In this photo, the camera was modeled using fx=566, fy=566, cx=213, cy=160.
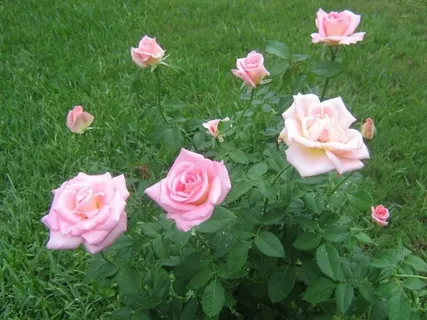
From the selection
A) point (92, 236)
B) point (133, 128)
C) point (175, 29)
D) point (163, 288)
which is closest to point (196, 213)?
point (92, 236)

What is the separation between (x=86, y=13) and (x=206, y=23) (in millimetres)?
858

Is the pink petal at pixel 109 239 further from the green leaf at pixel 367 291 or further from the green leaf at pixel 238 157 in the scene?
the green leaf at pixel 367 291

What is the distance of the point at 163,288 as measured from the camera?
4.55 ft

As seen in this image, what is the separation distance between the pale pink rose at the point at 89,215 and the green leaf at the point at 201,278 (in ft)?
0.89

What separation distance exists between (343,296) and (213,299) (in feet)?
0.99

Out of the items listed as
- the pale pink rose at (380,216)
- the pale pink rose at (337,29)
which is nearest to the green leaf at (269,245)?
the pale pink rose at (337,29)

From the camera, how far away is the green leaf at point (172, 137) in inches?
55.9

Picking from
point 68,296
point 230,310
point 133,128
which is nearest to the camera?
point 230,310

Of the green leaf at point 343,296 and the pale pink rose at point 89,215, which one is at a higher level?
the pale pink rose at point 89,215

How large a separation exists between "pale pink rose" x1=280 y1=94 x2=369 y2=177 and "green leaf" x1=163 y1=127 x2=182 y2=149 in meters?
0.43

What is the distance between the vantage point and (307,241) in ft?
4.11

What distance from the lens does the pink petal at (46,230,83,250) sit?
1.03 m

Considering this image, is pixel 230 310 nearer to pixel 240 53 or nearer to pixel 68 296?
pixel 68 296

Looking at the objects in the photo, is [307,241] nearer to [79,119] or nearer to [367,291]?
[367,291]
